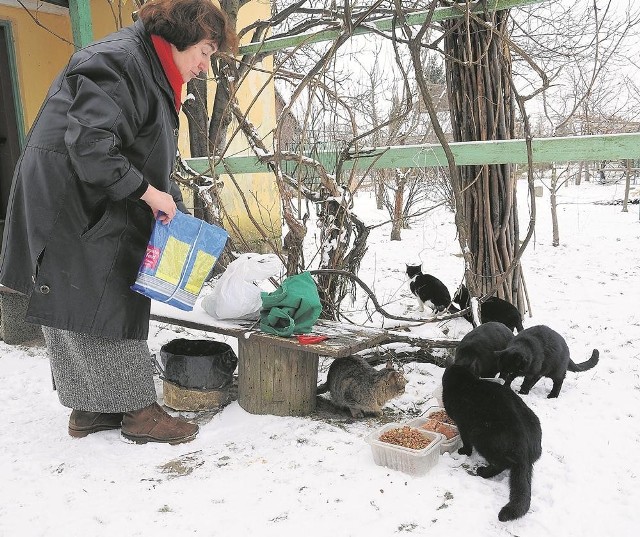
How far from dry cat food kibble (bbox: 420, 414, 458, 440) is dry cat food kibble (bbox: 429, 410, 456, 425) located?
0.04 metres

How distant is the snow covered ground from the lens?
7.38 ft

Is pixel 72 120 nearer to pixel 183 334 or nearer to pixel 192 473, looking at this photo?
pixel 192 473

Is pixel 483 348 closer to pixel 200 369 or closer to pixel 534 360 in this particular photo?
pixel 534 360

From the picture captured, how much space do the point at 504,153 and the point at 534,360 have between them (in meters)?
1.35

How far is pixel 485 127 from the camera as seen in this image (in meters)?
4.45

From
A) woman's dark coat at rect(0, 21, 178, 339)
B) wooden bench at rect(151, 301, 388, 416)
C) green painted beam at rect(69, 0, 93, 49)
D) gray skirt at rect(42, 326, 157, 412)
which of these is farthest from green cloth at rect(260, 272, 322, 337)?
green painted beam at rect(69, 0, 93, 49)

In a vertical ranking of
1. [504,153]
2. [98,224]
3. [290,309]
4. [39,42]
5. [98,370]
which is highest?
[39,42]

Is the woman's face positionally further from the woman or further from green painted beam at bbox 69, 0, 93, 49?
green painted beam at bbox 69, 0, 93, 49

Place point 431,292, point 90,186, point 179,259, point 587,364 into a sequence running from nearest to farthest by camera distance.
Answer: point 90,186 → point 179,259 → point 587,364 → point 431,292

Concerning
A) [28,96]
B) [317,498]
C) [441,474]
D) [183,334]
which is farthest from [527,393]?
[28,96]

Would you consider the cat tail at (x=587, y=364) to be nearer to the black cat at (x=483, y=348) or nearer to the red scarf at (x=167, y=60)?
the black cat at (x=483, y=348)

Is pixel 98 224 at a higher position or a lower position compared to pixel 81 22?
lower

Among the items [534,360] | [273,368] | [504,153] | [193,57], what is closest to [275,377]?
[273,368]

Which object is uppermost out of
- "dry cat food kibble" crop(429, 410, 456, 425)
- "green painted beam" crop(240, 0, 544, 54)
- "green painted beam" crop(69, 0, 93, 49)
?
"green painted beam" crop(69, 0, 93, 49)
